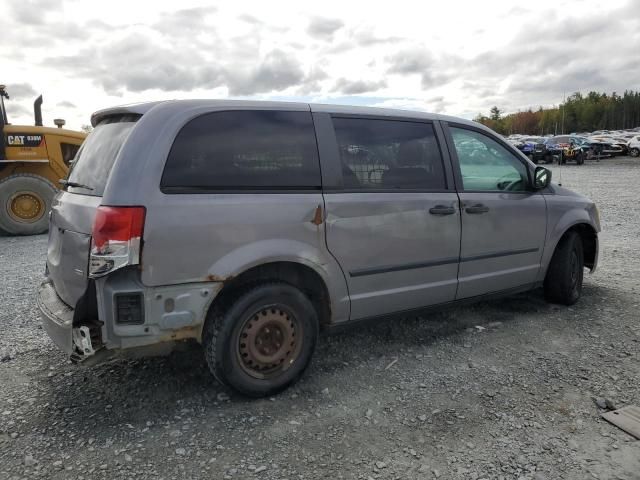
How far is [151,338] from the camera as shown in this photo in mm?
2814

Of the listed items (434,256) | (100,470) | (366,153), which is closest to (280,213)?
(366,153)

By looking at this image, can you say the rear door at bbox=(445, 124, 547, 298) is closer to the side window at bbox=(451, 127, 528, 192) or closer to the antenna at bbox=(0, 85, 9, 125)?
the side window at bbox=(451, 127, 528, 192)

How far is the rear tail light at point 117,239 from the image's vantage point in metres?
2.66

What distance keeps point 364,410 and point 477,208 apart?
1837 mm

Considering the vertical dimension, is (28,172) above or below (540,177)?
above

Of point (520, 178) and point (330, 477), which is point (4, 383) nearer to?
point (330, 477)

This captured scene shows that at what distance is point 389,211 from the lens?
353 centimetres

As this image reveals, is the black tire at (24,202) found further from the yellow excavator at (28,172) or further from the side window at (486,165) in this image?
the side window at (486,165)

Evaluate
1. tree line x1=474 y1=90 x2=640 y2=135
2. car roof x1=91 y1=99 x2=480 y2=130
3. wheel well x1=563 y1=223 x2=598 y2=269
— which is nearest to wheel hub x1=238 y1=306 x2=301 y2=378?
car roof x1=91 y1=99 x2=480 y2=130

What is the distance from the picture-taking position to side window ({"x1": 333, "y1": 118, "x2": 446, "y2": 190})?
345 cm

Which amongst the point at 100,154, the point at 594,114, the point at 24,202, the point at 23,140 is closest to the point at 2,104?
the point at 23,140

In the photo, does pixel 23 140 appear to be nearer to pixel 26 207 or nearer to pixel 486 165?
pixel 26 207

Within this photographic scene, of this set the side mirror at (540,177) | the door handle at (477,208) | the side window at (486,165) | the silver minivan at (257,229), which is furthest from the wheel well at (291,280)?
the side mirror at (540,177)

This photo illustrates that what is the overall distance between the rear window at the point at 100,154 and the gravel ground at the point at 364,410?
1228 millimetres
